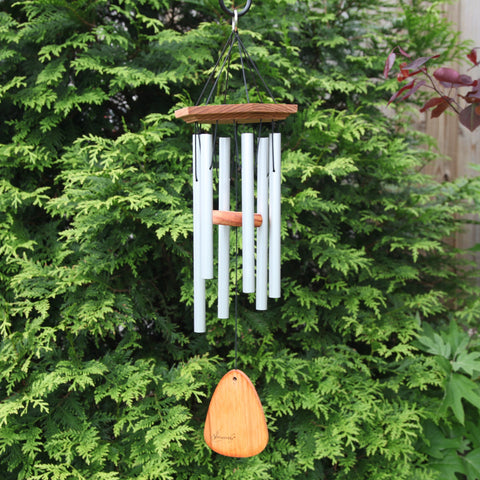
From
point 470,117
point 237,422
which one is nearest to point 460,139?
point 470,117

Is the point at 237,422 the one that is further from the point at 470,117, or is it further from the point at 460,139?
the point at 460,139

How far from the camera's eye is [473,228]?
11.0ft

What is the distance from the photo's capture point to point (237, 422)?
5.57 feet

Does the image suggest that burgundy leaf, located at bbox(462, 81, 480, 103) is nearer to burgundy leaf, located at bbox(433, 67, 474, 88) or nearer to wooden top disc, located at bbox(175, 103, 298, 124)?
burgundy leaf, located at bbox(433, 67, 474, 88)

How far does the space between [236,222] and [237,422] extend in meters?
0.74

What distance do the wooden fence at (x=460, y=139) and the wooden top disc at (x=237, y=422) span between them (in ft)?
7.64

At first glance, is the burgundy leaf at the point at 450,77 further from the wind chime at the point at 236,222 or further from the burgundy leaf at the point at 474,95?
the wind chime at the point at 236,222

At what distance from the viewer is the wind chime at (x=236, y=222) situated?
4.86 feet

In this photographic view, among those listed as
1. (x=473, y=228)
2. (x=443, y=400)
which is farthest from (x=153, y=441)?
(x=473, y=228)

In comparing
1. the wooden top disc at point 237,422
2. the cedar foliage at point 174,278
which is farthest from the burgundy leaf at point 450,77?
the wooden top disc at point 237,422

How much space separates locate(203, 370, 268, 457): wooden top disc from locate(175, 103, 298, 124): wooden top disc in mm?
950

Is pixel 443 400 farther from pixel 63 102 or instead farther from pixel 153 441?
pixel 63 102

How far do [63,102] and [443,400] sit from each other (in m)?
2.64

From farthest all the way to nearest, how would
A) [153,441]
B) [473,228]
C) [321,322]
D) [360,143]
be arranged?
[473,228] < [321,322] < [360,143] < [153,441]
